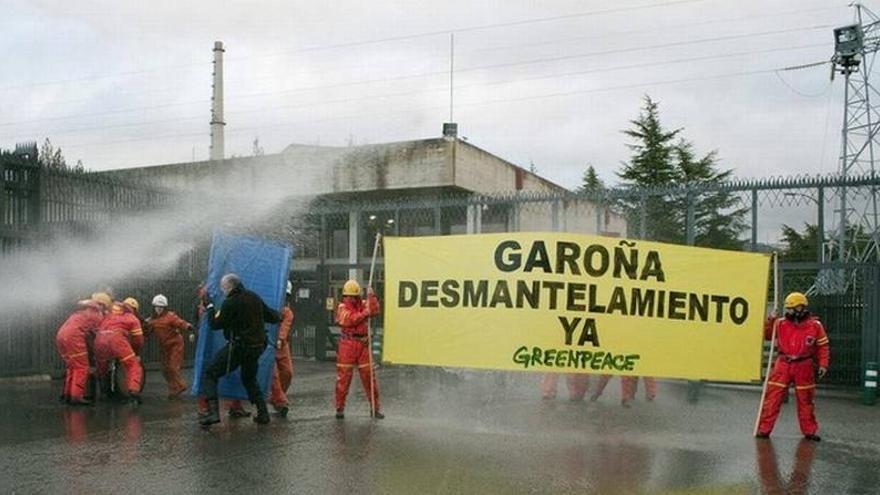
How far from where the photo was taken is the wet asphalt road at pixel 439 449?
6777mm

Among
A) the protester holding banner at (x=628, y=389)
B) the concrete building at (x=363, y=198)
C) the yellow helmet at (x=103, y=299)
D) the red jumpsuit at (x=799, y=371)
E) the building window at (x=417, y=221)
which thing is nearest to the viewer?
the red jumpsuit at (x=799, y=371)

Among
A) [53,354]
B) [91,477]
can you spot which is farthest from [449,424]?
[53,354]

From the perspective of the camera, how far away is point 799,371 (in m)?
9.08

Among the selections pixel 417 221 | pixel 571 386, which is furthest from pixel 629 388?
pixel 417 221

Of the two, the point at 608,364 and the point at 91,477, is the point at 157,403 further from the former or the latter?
the point at 608,364

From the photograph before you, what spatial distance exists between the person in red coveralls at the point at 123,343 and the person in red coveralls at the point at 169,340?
635 mm

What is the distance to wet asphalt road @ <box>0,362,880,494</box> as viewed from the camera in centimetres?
678

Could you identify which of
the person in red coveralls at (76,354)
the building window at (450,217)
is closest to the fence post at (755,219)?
the building window at (450,217)

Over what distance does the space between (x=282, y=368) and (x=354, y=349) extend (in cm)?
153

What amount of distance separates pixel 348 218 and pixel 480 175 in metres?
7.41

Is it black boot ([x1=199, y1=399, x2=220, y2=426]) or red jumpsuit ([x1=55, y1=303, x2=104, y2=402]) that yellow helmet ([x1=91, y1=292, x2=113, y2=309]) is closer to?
red jumpsuit ([x1=55, y1=303, x2=104, y2=402])

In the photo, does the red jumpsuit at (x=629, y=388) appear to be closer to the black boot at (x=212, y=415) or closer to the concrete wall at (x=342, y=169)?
the black boot at (x=212, y=415)

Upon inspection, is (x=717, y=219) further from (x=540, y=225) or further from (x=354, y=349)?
(x=354, y=349)

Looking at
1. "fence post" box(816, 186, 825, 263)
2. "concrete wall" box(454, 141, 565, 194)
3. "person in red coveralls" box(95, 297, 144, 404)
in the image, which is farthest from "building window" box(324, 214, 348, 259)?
"fence post" box(816, 186, 825, 263)
